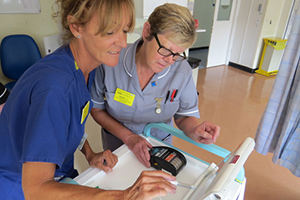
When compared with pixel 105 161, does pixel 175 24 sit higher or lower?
higher

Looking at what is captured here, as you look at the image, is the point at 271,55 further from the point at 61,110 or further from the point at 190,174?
the point at 61,110

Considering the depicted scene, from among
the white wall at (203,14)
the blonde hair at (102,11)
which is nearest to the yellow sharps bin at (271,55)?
the white wall at (203,14)

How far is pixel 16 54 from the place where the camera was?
2754 mm

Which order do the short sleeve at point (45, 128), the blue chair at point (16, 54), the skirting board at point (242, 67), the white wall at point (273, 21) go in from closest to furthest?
the short sleeve at point (45, 128)
the blue chair at point (16, 54)
the white wall at point (273, 21)
the skirting board at point (242, 67)

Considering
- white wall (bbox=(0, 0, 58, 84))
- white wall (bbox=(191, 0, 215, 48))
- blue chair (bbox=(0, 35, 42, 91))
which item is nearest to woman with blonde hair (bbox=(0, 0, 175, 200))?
blue chair (bbox=(0, 35, 42, 91))

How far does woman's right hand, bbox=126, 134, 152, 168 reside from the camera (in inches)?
36.9

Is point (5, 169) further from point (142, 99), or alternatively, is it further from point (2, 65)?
point (2, 65)

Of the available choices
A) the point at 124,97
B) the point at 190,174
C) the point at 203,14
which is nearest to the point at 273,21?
the point at 203,14

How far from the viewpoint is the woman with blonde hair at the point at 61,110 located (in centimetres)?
53

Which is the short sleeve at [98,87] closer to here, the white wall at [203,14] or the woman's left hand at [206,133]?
the woman's left hand at [206,133]

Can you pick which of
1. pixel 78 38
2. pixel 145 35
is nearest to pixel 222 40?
pixel 145 35

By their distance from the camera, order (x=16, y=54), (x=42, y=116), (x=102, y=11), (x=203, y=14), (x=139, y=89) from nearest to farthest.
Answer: (x=42, y=116)
(x=102, y=11)
(x=139, y=89)
(x=16, y=54)
(x=203, y=14)

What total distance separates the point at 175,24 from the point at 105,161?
0.72 meters

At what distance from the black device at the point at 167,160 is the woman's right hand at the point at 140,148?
2 centimetres
